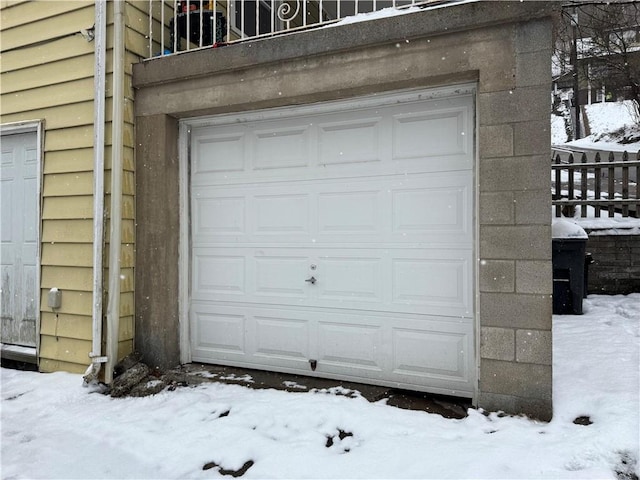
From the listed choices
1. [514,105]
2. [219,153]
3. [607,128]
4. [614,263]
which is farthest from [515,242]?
[607,128]

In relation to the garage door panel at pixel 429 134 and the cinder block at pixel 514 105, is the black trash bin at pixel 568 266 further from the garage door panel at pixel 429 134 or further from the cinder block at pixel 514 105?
the cinder block at pixel 514 105

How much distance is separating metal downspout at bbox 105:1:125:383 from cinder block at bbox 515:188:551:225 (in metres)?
3.27

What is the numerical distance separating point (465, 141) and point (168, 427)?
2996 mm

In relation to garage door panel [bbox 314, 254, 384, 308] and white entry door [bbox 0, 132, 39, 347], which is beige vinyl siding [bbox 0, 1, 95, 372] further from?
garage door panel [bbox 314, 254, 384, 308]

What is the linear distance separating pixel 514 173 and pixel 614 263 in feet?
15.4

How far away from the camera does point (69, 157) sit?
4.07 metres

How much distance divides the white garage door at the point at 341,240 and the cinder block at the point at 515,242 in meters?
0.31

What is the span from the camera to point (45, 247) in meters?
4.20

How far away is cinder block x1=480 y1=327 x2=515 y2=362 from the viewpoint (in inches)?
115

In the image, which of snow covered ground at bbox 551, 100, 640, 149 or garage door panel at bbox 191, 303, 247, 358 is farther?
snow covered ground at bbox 551, 100, 640, 149

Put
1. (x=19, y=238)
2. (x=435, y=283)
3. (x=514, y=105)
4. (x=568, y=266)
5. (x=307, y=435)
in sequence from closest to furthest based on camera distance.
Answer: (x=307, y=435) < (x=514, y=105) < (x=435, y=283) < (x=19, y=238) < (x=568, y=266)

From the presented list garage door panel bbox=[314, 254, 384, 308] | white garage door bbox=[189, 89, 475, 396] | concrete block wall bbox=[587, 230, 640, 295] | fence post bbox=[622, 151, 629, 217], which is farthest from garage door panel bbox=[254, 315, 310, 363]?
fence post bbox=[622, 151, 629, 217]

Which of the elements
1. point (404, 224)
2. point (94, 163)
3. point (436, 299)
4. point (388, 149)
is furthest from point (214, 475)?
point (94, 163)

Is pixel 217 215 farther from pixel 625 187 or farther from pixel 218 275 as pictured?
pixel 625 187
